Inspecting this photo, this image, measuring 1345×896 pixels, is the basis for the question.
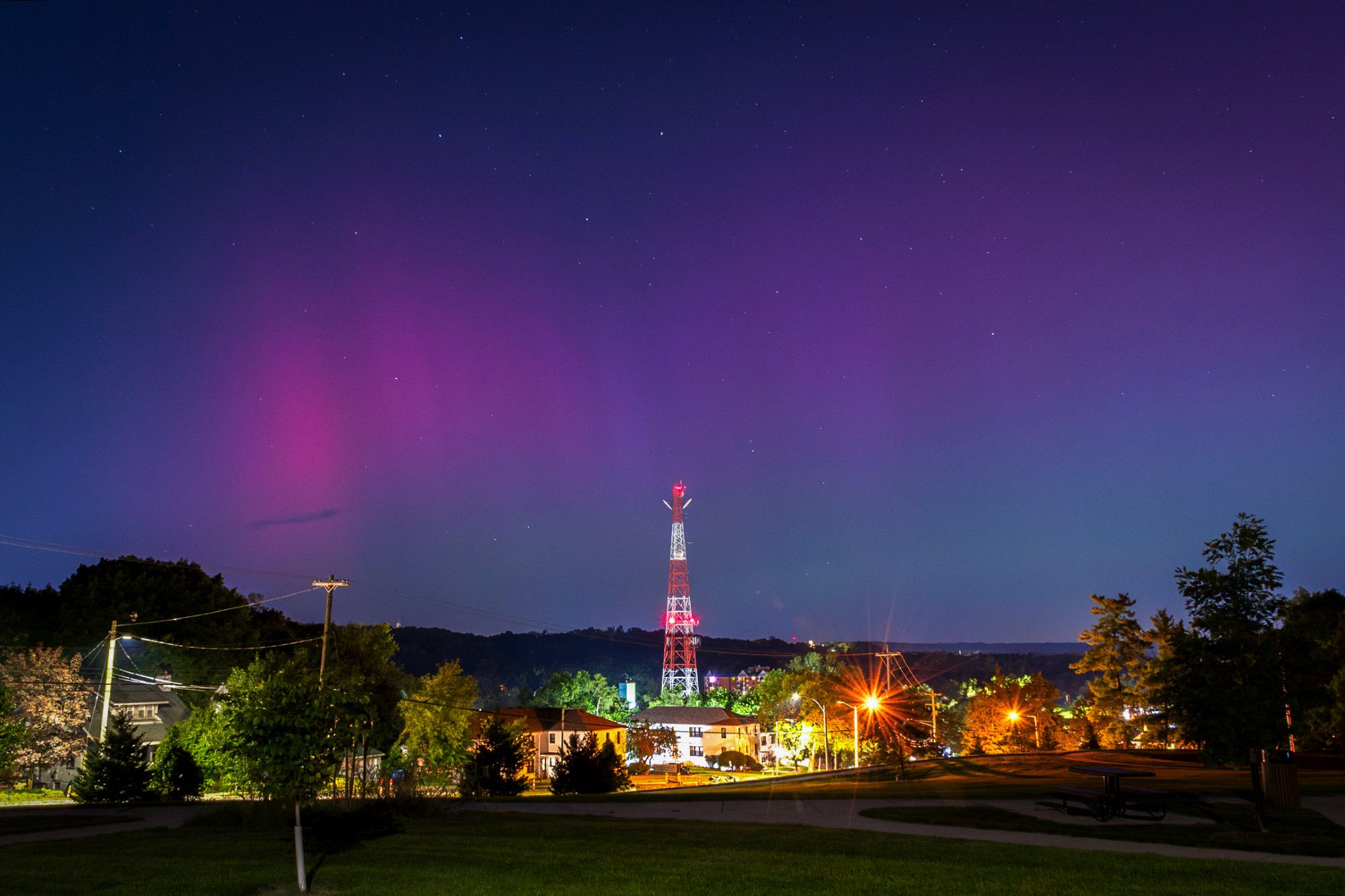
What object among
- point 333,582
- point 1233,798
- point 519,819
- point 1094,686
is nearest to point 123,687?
point 333,582

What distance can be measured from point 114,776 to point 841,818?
102 feet

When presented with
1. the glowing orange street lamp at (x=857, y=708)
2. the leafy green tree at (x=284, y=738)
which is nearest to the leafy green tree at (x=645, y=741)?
the glowing orange street lamp at (x=857, y=708)

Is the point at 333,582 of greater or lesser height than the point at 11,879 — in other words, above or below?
above

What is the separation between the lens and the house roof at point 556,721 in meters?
96.0

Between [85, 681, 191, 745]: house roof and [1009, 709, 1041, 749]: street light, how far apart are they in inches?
2293

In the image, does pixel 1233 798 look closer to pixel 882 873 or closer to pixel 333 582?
pixel 882 873

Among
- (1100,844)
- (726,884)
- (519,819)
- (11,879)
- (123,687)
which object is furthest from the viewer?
(123,687)

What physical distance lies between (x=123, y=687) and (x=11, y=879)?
51.8 meters

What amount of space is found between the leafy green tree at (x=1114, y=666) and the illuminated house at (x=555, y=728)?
151 ft

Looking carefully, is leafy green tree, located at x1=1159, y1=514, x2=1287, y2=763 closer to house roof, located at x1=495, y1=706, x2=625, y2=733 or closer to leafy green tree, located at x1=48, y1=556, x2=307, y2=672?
leafy green tree, located at x1=48, y1=556, x2=307, y2=672

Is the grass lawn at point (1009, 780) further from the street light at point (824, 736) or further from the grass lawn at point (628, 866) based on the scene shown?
the street light at point (824, 736)

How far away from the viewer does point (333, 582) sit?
41.2 m

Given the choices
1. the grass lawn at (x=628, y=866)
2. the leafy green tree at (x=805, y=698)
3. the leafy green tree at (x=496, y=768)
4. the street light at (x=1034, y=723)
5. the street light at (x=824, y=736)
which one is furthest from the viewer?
the leafy green tree at (x=805, y=698)

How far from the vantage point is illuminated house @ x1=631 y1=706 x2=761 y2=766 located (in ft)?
397
